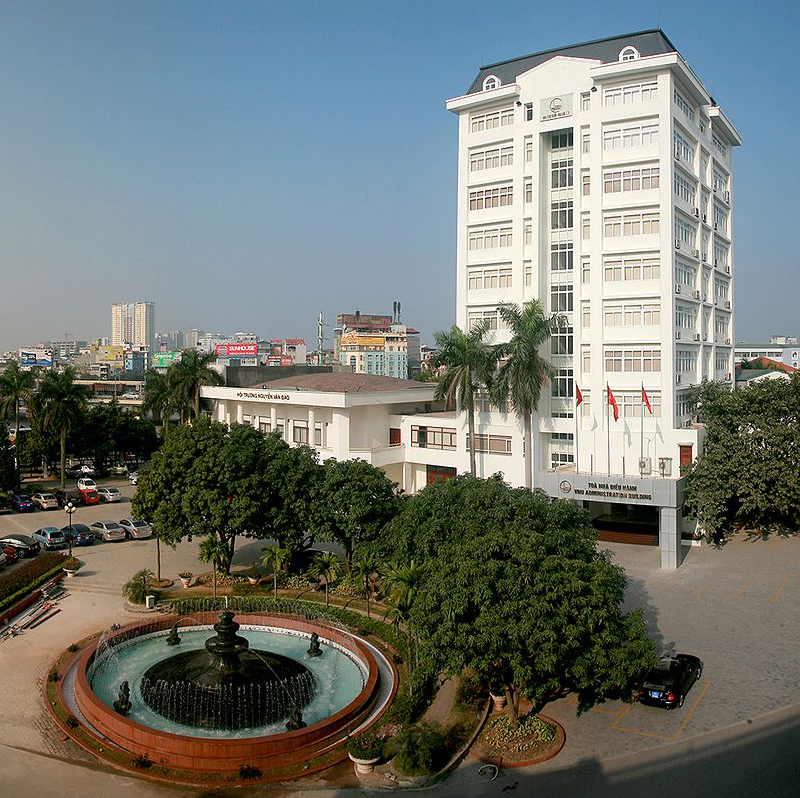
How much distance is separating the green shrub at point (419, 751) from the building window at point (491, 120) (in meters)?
30.4

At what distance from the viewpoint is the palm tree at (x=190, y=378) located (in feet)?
165

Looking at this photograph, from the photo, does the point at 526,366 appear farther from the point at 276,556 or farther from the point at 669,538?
the point at 276,556

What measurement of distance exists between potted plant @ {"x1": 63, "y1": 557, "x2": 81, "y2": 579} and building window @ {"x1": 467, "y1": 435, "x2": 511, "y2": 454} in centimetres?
1958

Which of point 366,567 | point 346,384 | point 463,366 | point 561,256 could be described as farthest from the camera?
point 346,384

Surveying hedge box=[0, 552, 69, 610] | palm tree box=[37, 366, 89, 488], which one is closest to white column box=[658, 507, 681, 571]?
hedge box=[0, 552, 69, 610]

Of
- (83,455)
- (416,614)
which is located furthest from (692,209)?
(83,455)

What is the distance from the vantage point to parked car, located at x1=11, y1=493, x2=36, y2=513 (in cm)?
4047

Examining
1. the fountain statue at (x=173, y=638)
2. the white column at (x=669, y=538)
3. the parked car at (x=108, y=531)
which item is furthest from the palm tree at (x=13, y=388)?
the white column at (x=669, y=538)

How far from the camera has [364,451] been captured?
40.1 metres

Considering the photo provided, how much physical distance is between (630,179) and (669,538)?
54.4ft

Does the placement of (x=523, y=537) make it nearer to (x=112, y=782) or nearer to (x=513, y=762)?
(x=513, y=762)

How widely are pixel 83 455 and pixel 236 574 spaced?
28.9m

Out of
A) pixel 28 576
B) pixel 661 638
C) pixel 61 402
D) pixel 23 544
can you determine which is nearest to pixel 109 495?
pixel 61 402

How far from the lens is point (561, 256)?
119 ft
